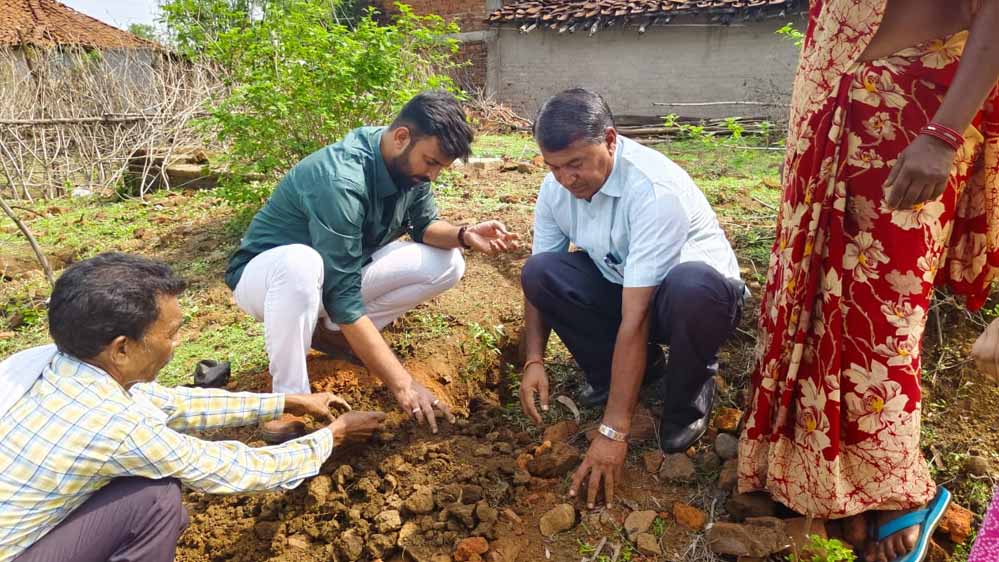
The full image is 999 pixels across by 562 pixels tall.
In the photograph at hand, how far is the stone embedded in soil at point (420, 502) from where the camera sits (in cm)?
220

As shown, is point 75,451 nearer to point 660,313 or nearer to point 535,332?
point 535,332

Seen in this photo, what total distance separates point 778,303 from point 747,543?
2.24 ft

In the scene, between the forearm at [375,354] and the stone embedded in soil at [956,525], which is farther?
the forearm at [375,354]

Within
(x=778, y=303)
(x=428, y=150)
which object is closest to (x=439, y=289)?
(x=428, y=150)

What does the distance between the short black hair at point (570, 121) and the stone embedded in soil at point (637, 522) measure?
1171 millimetres

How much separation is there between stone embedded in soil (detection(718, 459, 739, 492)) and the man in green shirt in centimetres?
96

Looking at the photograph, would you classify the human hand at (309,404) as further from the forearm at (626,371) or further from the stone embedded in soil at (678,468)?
the stone embedded in soil at (678,468)

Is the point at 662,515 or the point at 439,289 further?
the point at 439,289

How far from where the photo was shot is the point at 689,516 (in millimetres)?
2104

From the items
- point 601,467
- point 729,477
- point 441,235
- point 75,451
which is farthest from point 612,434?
point 75,451

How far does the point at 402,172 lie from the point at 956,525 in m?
2.17

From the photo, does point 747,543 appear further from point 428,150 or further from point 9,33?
point 9,33

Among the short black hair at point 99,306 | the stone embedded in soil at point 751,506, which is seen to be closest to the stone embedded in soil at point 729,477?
the stone embedded in soil at point 751,506

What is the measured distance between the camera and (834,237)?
1771mm
